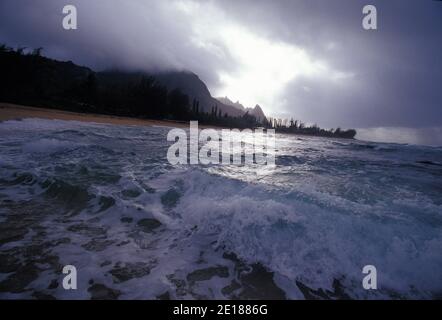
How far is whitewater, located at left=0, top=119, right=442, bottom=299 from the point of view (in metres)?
2.71

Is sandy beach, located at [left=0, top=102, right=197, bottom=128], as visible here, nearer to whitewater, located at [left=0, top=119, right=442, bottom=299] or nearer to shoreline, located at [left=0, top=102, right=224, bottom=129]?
shoreline, located at [left=0, top=102, right=224, bottom=129]

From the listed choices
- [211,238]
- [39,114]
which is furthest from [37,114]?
[211,238]

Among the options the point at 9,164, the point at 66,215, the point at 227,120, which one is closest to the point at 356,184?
the point at 66,215

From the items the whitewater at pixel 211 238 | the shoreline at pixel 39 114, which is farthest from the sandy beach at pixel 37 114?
the whitewater at pixel 211 238

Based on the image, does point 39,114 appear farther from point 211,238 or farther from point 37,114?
point 211,238

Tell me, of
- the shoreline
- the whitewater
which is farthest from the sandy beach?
the whitewater

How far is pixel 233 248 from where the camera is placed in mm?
3553

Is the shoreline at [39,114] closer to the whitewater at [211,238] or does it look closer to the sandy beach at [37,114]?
the sandy beach at [37,114]

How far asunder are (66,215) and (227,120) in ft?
248

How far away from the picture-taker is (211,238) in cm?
379

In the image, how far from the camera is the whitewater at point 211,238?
8.90 feet

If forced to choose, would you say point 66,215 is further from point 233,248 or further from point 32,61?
point 32,61
